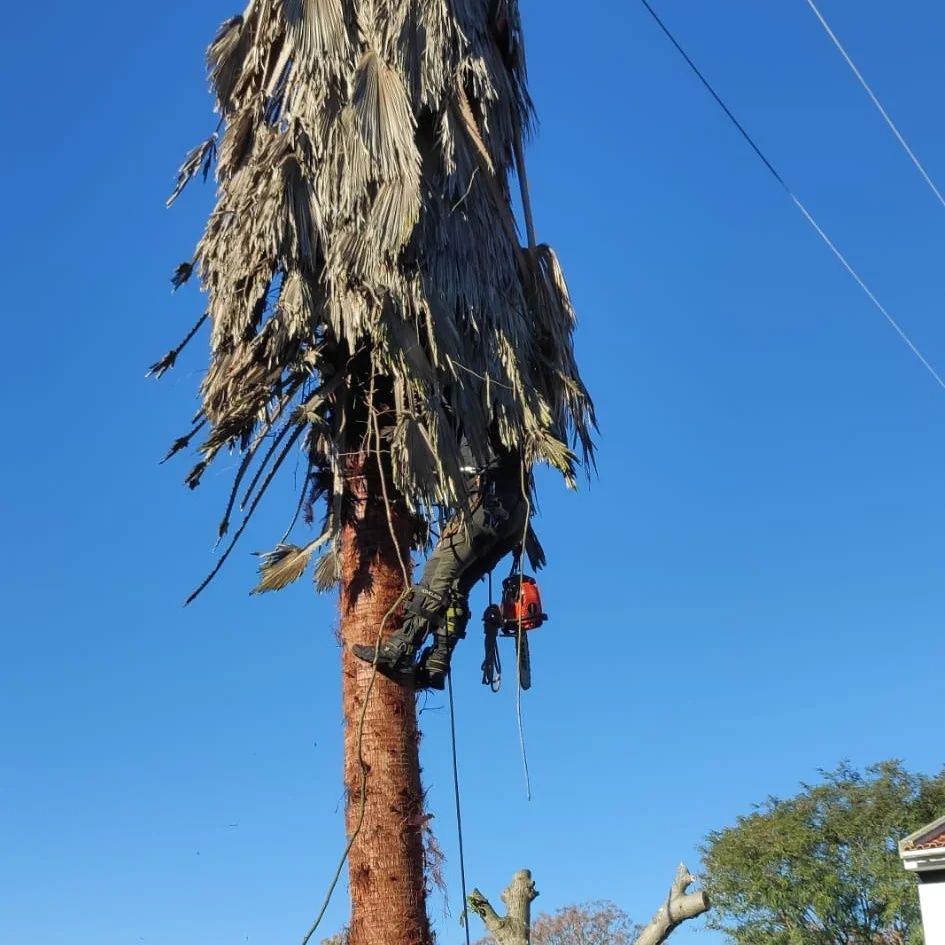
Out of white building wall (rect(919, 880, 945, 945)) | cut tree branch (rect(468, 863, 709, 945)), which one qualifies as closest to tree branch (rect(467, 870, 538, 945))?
cut tree branch (rect(468, 863, 709, 945))

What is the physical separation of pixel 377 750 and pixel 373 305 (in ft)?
7.55

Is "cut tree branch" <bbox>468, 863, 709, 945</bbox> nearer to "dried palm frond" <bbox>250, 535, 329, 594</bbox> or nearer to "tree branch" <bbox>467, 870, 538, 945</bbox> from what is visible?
"tree branch" <bbox>467, 870, 538, 945</bbox>

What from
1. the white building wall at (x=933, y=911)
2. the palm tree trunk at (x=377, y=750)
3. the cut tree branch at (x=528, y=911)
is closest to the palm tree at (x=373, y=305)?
the palm tree trunk at (x=377, y=750)

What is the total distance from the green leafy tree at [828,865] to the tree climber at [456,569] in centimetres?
2165

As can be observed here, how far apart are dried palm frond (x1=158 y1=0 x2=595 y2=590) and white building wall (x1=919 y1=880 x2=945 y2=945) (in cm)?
1308

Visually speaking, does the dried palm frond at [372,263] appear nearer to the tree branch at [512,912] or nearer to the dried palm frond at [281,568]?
the dried palm frond at [281,568]

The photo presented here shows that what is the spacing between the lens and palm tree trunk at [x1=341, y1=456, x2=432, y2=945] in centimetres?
633

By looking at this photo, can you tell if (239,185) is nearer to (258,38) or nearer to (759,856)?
(258,38)

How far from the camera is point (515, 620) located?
7.30 meters

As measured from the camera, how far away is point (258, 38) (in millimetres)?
7766

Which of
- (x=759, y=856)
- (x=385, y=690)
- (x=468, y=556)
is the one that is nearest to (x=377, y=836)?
(x=385, y=690)

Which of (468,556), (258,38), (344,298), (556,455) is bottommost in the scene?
(468,556)

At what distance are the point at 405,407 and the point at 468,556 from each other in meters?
0.86

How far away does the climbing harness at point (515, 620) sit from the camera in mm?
7277
